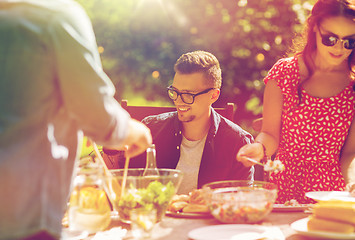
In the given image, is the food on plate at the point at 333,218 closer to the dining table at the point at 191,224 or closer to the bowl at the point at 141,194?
the dining table at the point at 191,224

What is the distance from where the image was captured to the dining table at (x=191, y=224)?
1555 mm

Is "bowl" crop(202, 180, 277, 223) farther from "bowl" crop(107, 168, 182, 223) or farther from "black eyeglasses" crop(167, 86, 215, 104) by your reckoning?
"black eyeglasses" crop(167, 86, 215, 104)

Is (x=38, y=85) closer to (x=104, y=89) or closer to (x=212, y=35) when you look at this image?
(x=104, y=89)

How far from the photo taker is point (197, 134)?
2.89 metres

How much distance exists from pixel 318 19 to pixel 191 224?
4.15 feet

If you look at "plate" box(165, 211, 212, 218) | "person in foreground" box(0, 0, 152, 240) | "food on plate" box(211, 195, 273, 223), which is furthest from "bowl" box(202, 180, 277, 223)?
"person in foreground" box(0, 0, 152, 240)

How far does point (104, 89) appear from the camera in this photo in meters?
1.15

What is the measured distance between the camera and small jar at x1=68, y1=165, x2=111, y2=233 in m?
1.46

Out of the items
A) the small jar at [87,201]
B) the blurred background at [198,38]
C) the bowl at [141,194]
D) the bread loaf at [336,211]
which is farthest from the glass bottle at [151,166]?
the blurred background at [198,38]

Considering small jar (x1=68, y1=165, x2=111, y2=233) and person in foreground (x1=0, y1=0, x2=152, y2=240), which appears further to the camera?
small jar (x1=68, y1=165, x2=111, y2=233)

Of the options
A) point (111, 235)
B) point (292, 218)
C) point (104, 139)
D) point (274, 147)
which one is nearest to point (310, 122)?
point (274, 147)

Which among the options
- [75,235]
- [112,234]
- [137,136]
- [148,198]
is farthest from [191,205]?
[137,136]

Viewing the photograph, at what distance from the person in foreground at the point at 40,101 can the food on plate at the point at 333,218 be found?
76 centimetres

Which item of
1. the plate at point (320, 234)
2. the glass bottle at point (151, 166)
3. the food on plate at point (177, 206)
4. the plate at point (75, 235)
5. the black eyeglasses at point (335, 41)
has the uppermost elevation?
the black eyeglasses at point (335, 41)
